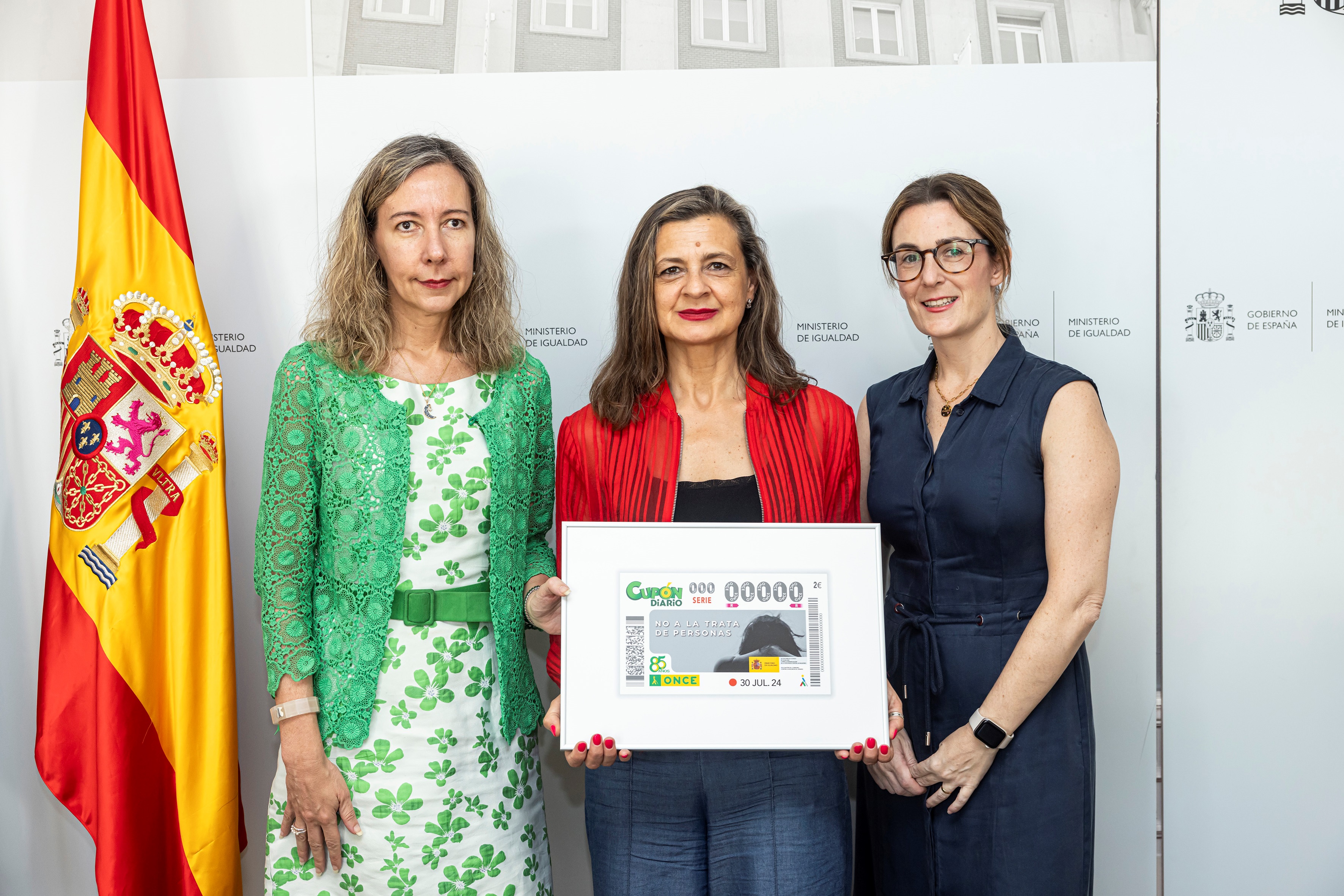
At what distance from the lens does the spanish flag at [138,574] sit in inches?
78.0

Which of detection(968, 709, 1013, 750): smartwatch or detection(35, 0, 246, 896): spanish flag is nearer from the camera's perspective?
detection(968, 709, 1013, 750): smartwatch

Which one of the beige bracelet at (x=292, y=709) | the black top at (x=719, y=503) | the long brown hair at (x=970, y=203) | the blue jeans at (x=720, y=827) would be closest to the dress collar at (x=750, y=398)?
the black top at (x=719, y=503)

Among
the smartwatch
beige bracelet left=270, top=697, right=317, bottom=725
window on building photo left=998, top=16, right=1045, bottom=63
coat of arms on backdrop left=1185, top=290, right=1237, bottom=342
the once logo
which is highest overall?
window on building photo left=998, top=16, right=1045, bottom=63

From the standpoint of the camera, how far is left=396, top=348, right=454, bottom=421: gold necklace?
1675 mm

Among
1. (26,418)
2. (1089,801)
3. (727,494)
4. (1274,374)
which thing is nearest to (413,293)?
(727,494)

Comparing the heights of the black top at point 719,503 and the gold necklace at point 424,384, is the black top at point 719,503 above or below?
below

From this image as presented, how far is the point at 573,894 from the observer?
2521 mm

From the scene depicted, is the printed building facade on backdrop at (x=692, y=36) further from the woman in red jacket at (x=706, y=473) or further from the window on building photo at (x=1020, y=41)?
the woman in red jacket at (x=706, y=473)

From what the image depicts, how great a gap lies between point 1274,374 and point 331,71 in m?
3.15

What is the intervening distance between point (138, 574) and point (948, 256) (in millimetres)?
2127

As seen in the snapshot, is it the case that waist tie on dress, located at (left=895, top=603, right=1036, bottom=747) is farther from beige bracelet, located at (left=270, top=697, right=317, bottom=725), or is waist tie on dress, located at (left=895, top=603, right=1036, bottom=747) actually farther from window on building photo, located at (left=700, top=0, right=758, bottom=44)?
window on building photo, located at (left=700, top=0, right=758, bottom=44)

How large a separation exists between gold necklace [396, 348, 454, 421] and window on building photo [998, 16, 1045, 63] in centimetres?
202

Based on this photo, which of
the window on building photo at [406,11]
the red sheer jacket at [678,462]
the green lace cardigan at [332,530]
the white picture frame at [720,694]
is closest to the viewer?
the white picture frame at [720,694]

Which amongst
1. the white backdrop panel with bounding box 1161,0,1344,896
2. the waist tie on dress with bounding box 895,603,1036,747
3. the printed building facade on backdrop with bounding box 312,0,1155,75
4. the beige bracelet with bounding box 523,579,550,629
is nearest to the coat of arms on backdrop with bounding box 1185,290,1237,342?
the white backdrop panel with bounding box 1161,0,1344,896
